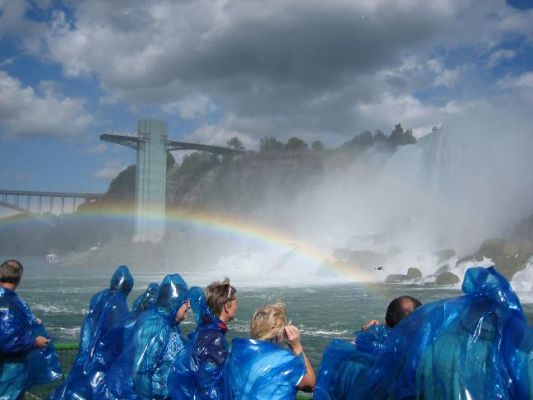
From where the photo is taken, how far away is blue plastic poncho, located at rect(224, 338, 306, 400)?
5.81ft

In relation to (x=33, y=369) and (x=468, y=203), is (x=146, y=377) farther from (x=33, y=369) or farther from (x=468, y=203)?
(x=468, y=203)

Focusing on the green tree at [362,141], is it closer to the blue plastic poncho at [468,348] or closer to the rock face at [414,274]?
the rock face at [414,274]

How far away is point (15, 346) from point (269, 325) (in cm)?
167

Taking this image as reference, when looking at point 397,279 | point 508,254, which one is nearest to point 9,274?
point 508,254

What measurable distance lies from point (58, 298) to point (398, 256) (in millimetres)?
18623

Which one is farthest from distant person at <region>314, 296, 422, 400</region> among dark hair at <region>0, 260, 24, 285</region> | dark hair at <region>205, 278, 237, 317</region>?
dark hair at <region>0, 260, 24, 285</region>

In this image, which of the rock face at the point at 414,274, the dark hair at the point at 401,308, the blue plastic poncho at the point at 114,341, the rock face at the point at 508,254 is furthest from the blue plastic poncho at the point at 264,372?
the rock face at the point at 414,274

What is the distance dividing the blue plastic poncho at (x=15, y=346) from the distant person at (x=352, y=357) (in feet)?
5.75

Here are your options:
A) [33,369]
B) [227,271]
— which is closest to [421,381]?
[33,369]

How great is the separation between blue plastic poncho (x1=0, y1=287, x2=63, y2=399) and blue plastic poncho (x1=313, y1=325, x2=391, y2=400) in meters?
1.75

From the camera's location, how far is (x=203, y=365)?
84.8 inches

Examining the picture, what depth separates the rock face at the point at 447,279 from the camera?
21.3 m

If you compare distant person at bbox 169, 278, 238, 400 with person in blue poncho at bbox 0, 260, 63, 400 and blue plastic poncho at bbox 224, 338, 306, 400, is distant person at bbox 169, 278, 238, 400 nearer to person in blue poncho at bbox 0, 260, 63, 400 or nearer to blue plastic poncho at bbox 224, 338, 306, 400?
blue plastic poncho at bbox 224, 338, 306, 400

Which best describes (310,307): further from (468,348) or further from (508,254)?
(468,348)
